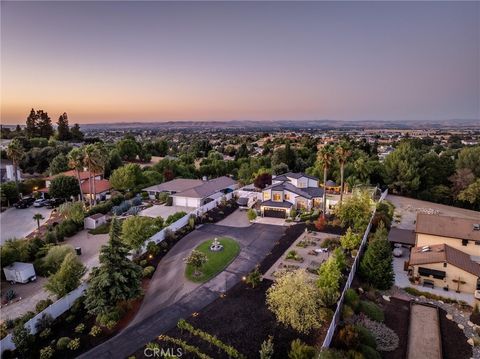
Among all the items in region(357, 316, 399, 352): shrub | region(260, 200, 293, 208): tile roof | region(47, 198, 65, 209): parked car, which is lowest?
region(357, 316, 399, 352): shrub

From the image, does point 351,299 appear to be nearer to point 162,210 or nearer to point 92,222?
point 162,210

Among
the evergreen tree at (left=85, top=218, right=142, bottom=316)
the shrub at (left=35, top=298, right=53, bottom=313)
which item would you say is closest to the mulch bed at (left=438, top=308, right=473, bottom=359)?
the evergreen tree at (left=85, top=218, right=142, bottom=316)

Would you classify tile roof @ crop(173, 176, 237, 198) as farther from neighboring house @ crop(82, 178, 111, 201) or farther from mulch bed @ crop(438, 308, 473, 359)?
mulch bed @ crop(438, 308, 473, 359)

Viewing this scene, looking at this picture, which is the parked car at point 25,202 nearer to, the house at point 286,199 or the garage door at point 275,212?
the house at point 286,199

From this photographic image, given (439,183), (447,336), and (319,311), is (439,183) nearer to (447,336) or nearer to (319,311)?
(447,336)

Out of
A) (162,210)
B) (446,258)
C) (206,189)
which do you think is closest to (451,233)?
(446,258)

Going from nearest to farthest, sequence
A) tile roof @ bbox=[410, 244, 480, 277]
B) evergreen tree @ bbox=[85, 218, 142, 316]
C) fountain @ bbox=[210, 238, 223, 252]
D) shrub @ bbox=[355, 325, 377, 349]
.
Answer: shrub @ bbox=[355, 325, 377, 349] < evergreen tree @ bbox=[85, 218, 142, 316] < tile roof @ bbox=[410, 244, 480, 277] < fountain @ bbox=[210, 238, 223, 252]

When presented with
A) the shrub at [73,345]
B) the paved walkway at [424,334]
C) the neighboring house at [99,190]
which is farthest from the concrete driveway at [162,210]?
the paved walkway at [424,334]

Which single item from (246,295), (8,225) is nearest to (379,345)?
(246,295)

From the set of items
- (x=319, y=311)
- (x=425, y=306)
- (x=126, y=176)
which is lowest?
(x=425, y=306)
